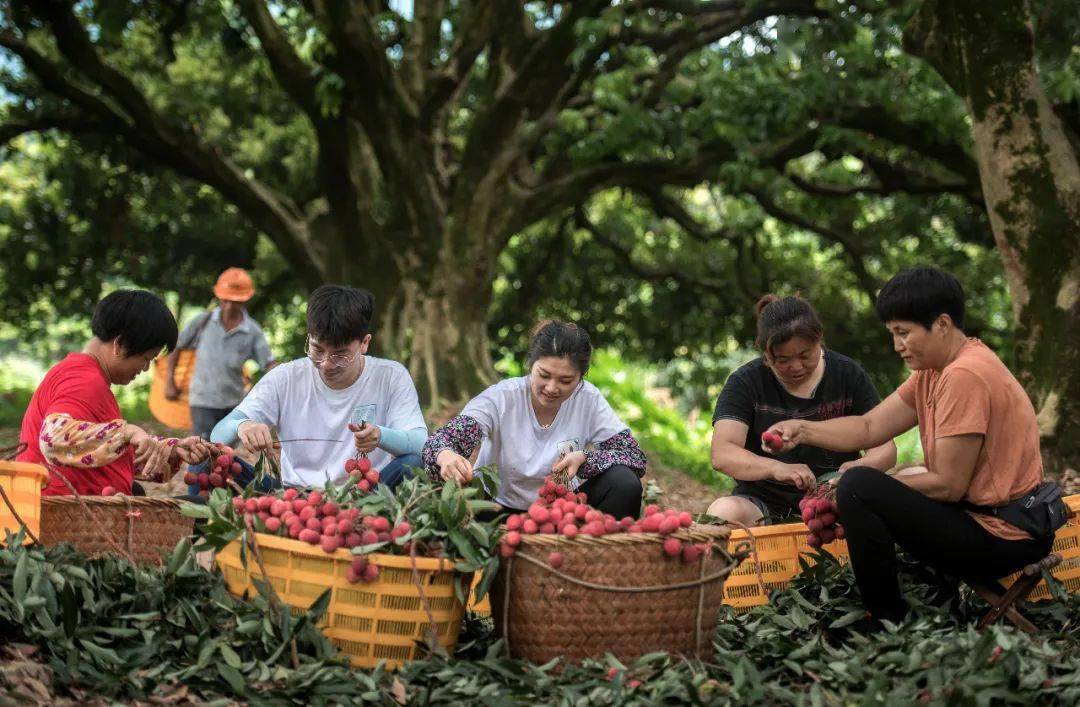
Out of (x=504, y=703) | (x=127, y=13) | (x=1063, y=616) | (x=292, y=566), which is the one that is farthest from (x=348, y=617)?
(x=127, y=13)

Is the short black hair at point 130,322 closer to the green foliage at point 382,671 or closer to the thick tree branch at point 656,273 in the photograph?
the green foliage at point 382,671

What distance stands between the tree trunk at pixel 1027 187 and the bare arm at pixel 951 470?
3.71m

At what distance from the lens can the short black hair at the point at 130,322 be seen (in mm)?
4090

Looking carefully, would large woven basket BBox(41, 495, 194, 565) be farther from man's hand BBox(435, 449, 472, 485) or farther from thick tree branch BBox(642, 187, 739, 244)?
thick tree branch BBox(642, 187, 739, 244)

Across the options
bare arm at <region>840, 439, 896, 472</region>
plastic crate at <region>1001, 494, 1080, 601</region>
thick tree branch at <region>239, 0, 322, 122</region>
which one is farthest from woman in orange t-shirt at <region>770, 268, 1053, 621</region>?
thick tree branch at <region>239, 0, 322, 122</region>

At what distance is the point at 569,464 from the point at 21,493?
1.83 meters

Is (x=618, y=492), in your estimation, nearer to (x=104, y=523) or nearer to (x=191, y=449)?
(x=191, y=449)

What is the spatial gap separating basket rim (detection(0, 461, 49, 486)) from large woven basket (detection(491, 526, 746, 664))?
1.53 metres

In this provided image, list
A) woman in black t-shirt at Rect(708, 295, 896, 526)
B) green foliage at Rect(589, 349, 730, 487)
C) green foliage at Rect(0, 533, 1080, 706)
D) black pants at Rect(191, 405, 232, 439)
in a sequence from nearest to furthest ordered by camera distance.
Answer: green foliage at Rect(0, 533, 1080, 706) → woman in black t-shirt at Rect(708, 295, 896, 526) → black pants at Rect(191, 405, 232, 439) → green foliage at Rect(589, 349, 730, 487)

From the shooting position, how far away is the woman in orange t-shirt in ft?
11.8

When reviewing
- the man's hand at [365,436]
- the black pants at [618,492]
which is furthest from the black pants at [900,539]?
the man's hand at [365,436]

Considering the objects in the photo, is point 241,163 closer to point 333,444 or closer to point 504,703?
point 333,444

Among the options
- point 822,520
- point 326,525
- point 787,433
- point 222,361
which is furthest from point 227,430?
point 222,361

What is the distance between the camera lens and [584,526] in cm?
347
